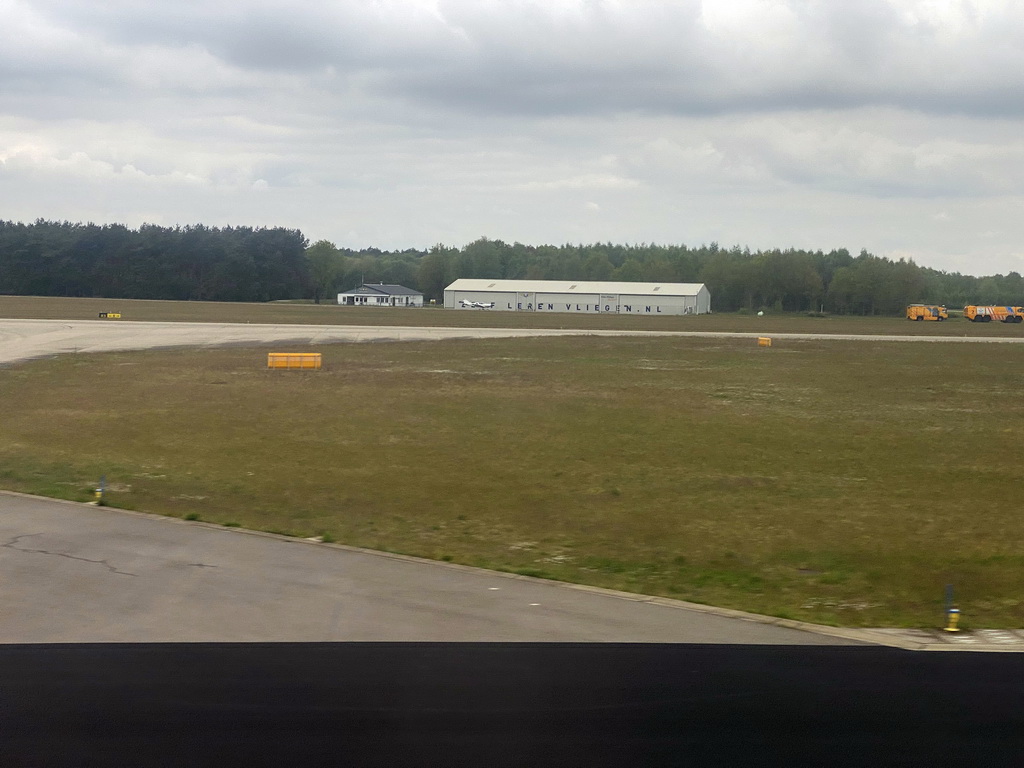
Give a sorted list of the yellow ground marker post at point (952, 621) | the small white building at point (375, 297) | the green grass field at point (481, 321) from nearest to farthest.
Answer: the yellow ground marker post at point (952, 621) → the green grass field at point (481, 321) → the small white building at point (375, 297)

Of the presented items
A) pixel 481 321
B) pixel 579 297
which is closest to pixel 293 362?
pixel 481 321

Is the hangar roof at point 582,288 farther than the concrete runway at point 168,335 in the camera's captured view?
Yes

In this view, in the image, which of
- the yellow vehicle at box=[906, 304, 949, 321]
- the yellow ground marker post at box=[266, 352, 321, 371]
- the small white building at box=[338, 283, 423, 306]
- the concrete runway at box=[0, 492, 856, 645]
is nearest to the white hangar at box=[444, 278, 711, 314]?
the small white building at box=[338, 283, 423, 306]

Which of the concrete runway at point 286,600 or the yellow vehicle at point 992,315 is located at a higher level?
the yellow vehicle at point 992,315

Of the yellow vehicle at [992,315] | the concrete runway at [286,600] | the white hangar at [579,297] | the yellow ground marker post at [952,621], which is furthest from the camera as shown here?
the white hangar at [579,297]

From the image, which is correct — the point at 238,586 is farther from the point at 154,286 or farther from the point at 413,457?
the point at 154,286

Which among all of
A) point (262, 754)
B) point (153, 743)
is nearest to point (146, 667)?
point (153, 743)

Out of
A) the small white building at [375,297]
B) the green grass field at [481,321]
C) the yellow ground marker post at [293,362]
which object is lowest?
the yellow ground marker post at [293,362]

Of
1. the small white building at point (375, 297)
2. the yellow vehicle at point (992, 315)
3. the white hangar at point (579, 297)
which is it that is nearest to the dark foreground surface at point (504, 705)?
the yellow vehicle at point (992, 315)

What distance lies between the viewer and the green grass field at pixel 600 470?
1162 cm

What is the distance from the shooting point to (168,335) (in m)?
61.1

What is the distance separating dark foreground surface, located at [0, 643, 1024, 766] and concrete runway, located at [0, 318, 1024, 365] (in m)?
37.3

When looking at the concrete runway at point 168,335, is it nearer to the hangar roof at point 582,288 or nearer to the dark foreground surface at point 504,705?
the dark foreground surface at point 504,705

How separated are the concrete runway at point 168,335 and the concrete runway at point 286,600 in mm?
33518
